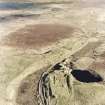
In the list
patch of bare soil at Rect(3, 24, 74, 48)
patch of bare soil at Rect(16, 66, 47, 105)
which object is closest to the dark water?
patch of bare soil at Rect(16, 66, 47, 105)

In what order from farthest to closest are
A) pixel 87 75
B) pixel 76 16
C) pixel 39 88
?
1. pixel 76 16
2. pixel 87 75
3. pixel 39 88

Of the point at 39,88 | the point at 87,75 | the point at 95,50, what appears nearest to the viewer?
the point at 39,88

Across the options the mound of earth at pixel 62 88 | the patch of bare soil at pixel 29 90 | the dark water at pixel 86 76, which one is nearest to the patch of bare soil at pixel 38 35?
the mound of earth at pixel 62 88

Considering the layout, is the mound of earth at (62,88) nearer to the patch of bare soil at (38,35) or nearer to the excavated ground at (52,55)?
the excavated ground at (52,55)

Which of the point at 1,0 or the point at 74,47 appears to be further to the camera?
the point at 1,0

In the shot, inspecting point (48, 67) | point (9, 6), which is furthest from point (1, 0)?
point (48, 67)

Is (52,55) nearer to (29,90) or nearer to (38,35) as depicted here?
(38,35)

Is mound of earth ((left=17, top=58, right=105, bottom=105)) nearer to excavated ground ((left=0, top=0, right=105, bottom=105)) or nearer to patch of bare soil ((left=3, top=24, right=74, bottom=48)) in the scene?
excavated ground ((left=0, top=0, right=105, bottom=105))

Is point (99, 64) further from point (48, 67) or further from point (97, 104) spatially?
point (97, 104)
